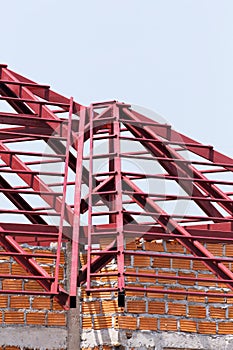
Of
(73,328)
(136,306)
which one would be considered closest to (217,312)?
(136,306)

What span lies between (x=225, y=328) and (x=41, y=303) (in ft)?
7.00

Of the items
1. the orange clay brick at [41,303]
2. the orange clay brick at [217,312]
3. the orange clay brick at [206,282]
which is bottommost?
the orange clay brick at [217,312]

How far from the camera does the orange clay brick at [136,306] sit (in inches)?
424

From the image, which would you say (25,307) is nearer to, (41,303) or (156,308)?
(41,303)

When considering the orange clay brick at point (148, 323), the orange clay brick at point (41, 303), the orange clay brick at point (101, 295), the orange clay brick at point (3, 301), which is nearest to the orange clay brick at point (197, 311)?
the orange clay brick at point (148, 323)

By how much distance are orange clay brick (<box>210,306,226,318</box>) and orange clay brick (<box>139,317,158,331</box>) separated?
744 mm

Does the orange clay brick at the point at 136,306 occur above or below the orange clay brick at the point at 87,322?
above

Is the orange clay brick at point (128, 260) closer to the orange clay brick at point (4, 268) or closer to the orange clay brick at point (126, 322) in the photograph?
the orange clay brick at point (126, 322)

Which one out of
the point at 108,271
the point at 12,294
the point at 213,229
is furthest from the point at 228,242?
the point at 12,294

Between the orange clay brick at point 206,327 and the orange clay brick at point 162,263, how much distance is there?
76cm

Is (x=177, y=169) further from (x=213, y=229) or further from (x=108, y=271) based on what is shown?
(x=108, y=271)

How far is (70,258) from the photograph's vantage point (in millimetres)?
11148

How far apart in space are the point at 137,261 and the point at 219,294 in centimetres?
107

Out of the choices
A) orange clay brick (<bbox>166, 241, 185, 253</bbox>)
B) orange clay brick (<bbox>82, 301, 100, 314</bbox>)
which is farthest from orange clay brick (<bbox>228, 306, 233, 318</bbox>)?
orange clay brick (<bbox>82, 301, 100, 314</bbox>)
